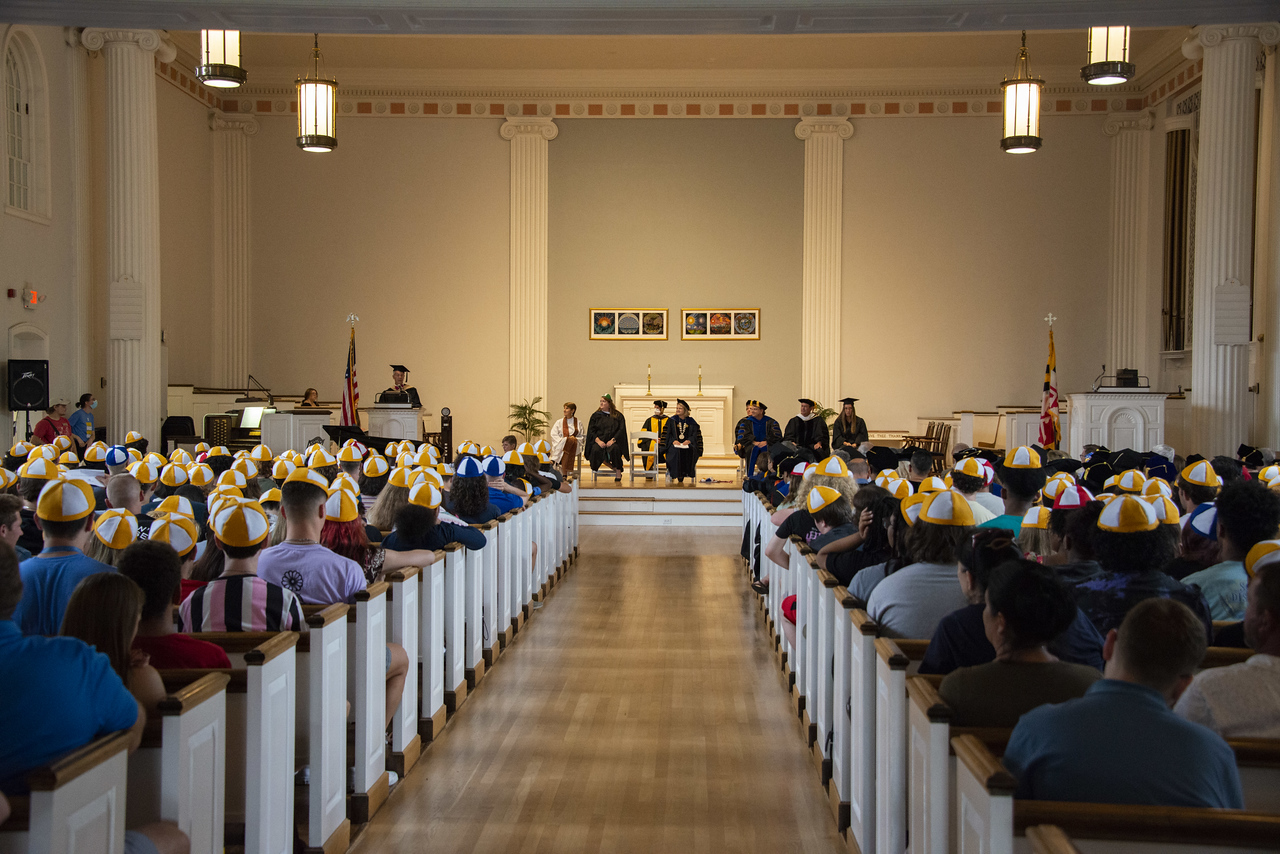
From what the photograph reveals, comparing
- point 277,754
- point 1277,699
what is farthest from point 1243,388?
point 277,754

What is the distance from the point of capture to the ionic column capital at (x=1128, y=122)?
1772cm

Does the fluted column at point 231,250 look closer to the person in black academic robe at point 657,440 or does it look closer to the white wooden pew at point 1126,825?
the person in black academic robe at point 657,440

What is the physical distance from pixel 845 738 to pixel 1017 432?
39.8 feet

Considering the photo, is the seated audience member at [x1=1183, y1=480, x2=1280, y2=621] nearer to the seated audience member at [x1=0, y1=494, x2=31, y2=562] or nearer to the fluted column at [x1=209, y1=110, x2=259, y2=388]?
the seated audience member at [x1=0, y1=494, x2=31, y2=562]

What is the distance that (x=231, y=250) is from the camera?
1872 cm

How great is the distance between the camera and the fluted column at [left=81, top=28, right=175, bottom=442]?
13.9m

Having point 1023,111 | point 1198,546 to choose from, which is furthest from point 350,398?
point 1198,546

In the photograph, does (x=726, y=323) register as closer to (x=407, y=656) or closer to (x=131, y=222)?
(x=131, y=222)

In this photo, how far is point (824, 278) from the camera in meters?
18.6

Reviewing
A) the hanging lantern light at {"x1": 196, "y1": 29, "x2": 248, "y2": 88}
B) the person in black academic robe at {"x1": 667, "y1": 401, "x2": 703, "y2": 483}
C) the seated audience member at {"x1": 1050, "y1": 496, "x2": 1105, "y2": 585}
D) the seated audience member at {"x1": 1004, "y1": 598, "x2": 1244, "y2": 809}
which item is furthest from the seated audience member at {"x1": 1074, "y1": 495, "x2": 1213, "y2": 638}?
the person in black academic robe at {"x1": 667, "y1": 401, "x2": 703, "y2": 483}

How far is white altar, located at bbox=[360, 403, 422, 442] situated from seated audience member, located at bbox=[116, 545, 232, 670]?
452 inches

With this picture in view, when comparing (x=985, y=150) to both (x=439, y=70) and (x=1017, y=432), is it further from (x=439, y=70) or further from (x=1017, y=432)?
(x=439, y=70)

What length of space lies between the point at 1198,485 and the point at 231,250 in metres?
17.1

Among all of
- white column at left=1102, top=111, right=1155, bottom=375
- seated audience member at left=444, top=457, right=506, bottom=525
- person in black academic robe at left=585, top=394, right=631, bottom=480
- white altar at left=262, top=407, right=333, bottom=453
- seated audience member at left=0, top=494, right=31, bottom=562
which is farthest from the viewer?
white column at left=1102, top=111, right=1155, bottom=375
